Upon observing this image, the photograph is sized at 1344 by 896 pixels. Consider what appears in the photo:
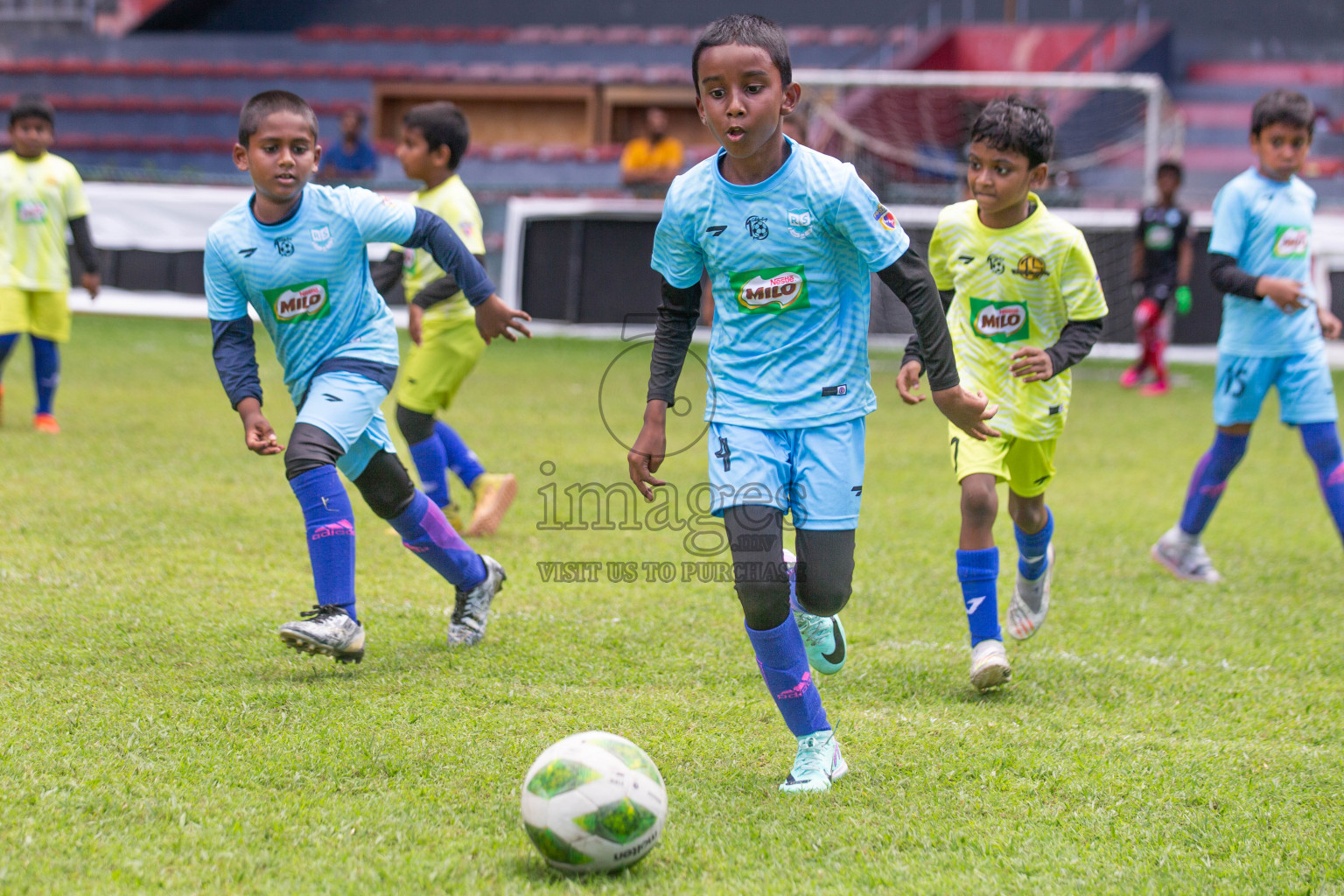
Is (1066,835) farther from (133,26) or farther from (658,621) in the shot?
(133,26)

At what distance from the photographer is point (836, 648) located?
400 centimetres

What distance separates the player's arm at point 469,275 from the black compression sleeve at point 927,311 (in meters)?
1.27

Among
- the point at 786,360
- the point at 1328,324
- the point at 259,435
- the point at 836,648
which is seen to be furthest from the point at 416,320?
the point at 1328,324

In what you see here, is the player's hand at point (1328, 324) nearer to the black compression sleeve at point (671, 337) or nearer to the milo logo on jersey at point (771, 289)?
the milo logo on jersey at point (771, 289)

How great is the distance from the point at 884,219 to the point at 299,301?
→ 201cm

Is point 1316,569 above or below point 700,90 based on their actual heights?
below

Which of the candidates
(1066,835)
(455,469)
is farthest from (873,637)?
(455,469)

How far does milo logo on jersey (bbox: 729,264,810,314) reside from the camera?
3.48 metres

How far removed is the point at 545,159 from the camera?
20562 millimetres

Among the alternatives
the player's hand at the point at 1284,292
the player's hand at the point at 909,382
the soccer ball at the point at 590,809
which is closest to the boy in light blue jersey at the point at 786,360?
the player's hand at the point at 909,382

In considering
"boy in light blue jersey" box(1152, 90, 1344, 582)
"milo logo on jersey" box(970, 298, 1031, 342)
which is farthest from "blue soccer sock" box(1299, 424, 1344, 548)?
"milo logo on jersey" box(970, 298, 1031, 342)

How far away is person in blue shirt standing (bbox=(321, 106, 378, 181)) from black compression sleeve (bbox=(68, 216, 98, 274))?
328 inches

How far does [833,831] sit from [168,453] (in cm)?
632

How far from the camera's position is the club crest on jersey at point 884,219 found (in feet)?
11.2
